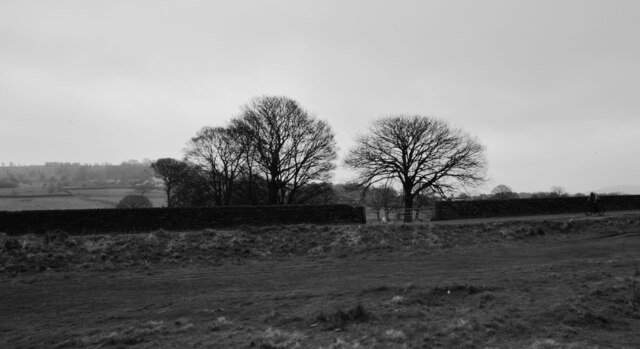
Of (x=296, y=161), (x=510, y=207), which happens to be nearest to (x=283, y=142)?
(x=296, y=161)

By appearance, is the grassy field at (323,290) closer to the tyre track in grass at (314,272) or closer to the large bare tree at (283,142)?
the tyre track in grass at (314,272)

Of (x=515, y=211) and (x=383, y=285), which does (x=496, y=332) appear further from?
(x=515, y=211)

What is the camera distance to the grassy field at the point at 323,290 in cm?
786

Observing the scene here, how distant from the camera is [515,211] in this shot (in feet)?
109

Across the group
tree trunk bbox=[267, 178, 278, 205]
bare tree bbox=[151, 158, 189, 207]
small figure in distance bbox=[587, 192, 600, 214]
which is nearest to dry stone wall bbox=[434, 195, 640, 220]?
small figure in distance bbox=[587, 192, 600, 214]

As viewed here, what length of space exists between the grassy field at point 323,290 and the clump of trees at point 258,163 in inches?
1074

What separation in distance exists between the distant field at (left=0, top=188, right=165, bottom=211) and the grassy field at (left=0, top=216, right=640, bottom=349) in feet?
49.5

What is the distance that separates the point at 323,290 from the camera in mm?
11797

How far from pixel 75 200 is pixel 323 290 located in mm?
35971

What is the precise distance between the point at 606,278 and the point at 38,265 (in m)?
17.9

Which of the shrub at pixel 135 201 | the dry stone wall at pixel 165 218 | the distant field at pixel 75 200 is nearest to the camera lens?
the dry stone wall at pixel 165 218

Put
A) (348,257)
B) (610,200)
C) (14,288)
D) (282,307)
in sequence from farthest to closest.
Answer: (610,200) → (348,257) → (14,288) → (282,307)

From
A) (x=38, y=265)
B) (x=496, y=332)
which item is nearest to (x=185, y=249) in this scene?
(x=38, y=265)

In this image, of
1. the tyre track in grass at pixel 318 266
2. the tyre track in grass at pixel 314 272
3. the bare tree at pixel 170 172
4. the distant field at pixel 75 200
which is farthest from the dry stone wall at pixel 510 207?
the bare tree at pixel 170 172
